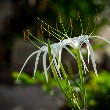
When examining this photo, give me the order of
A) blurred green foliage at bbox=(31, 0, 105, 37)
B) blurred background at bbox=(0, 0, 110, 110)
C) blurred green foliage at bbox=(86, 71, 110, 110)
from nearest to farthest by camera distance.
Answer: blurred green foliage at bbox=(86, 71, 110, 110) < blurred background at bbox=(0, 0, 110, 110) < blurred green foliage at bbox=(31, 0, 105, 37)

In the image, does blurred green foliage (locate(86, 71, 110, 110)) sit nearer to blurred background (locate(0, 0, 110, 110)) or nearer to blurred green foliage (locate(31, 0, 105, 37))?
blurred background (locate(0, 0, 110, 110))

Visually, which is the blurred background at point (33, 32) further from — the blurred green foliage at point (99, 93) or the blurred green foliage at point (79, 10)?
the blurred green foliage at point (99, 93)

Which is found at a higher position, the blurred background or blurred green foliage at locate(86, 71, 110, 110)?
the blurred background

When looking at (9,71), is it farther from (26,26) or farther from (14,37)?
(26,26)

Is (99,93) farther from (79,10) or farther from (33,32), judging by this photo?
(33,32)

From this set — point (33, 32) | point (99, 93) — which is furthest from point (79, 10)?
point (99, 93)

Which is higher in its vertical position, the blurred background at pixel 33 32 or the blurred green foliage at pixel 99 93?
the blurred background at pixel 33 32

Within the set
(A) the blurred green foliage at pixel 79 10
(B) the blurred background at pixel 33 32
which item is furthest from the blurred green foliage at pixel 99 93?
(A) the blurred green foliage at pixel 79 10

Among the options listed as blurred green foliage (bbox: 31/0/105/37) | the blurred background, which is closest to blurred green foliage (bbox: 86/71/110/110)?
the blurred background
